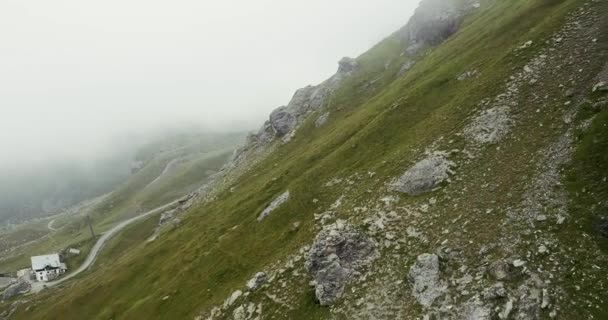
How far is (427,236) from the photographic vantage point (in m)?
36.3

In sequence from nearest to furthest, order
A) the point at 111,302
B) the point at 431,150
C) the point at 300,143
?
the point at 431,150, the point at 111,302, the point at 300,143

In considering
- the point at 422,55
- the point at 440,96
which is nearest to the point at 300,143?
the point at 422,55

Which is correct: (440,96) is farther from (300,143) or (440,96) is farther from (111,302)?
(111,302)

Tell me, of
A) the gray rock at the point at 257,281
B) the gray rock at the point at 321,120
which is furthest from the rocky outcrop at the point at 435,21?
the gray rock at the point at 257,281

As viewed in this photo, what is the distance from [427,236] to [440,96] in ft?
102

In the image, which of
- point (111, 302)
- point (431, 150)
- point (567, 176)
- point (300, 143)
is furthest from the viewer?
point (300, 143)

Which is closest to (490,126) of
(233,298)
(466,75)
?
(466,75)

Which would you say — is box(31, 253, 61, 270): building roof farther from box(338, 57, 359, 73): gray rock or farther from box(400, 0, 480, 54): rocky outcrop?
box(400, 0, 480, 54): rocky outcrop

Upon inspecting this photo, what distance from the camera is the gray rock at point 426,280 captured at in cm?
3093

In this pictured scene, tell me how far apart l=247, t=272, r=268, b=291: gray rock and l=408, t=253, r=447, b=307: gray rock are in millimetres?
17162

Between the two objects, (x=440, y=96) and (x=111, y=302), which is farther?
(x=111, y=302)

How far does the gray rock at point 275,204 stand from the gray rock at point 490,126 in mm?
27596

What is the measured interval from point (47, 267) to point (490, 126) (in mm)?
181814

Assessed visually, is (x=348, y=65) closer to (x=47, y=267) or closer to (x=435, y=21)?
(x=435, y=21)
